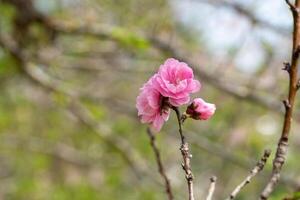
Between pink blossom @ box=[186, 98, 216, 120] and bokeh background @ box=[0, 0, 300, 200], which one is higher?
pink blossom @ box=[186, 98, 216, 120]

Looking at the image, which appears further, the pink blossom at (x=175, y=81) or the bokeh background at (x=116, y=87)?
the bokeh background at (x=116, y=87)

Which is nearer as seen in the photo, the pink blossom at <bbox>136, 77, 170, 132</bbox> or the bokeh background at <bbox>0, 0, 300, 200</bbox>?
the pink blossom at <bbox>136, 77, 170, 132</bbox>

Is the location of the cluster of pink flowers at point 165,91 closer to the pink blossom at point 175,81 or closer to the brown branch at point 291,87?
the pink blossom at point 175,81

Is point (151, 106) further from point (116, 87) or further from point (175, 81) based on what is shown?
point (116, 87)

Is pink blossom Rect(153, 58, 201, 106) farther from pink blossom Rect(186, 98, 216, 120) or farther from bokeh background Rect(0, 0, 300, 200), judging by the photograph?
bokeh background Rect(0, 0, 300, 200)

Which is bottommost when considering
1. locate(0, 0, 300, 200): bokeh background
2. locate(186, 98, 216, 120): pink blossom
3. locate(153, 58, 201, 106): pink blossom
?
locate(0, 0, 300, 200): bokeh background

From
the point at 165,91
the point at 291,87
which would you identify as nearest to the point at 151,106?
the point at 165,91

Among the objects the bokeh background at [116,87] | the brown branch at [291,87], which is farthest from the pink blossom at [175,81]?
the bokeh background at [116,87]

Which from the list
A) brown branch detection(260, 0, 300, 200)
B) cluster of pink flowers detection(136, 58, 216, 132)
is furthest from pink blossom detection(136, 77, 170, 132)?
brown branch detection(260, 0, 300, 200)

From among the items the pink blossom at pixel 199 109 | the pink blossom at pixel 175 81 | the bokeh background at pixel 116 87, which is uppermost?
the pink blossom at pixel 175 81
